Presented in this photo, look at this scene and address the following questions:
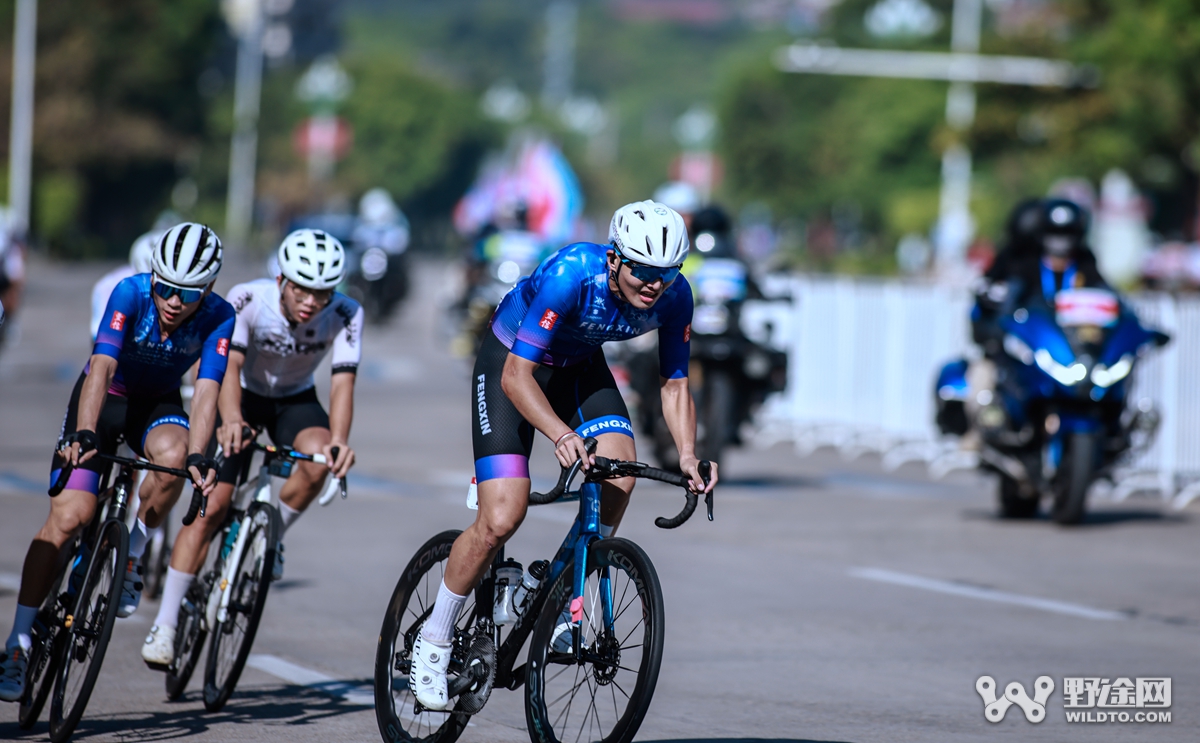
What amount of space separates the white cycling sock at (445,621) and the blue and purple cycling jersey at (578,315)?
82cm

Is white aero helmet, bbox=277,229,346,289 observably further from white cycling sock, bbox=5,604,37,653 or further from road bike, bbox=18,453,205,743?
white cycling sock, bbox=5,604,37,653

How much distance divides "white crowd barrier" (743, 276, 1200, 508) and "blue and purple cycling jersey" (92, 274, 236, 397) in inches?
386

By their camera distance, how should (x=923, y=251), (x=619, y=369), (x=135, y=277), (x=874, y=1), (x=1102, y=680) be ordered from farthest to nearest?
(x=874, y=1), (x=923, y=251), (x=619, y=369), (x=1102, y=680), (x=135, y=277)

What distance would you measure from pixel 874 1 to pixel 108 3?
4624 cm

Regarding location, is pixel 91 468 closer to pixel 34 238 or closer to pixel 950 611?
pixel 950 611

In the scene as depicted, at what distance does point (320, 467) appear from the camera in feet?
26.5

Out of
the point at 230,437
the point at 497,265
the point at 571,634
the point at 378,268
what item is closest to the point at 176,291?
the point at 230,437

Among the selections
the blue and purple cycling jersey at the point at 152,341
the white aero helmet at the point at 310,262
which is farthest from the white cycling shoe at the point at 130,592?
the white aero helmet at the point at 310,262

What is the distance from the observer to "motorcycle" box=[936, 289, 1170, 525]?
1264 cm

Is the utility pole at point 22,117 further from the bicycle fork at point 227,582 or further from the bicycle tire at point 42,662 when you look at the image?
the bicycle tire at point 42,662

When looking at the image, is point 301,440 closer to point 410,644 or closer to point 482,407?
point 410,644

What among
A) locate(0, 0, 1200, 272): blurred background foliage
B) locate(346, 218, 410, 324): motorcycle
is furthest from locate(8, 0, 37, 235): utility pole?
locate(346, 218, 410, 324): motorcycle

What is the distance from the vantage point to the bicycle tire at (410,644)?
6438 millimetres

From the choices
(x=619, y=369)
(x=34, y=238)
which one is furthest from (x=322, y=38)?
(x=619, y=369)
